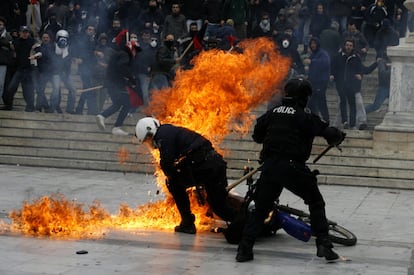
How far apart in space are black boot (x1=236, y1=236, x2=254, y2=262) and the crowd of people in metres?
7.56

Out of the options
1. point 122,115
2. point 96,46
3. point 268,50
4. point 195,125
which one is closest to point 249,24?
point 96,46

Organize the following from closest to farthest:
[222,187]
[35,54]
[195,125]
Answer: [222,187], [195,125], [35,54]

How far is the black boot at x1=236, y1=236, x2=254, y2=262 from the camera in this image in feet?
31.6

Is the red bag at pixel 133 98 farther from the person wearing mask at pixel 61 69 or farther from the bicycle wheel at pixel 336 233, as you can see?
the bicycle wheel at pixel 336 233

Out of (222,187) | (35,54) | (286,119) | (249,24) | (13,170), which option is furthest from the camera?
(249,24)

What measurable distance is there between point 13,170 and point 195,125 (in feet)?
18.6

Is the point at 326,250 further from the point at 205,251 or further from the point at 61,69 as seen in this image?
the point at 61,69

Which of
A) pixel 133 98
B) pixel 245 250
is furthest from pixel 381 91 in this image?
pixel 245 250

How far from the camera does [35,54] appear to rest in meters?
18.5

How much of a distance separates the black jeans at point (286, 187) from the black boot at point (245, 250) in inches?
1.8

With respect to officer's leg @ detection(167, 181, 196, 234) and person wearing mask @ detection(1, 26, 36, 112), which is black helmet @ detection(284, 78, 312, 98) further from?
person wearing mask @ detection(1, 26, 36, 112)

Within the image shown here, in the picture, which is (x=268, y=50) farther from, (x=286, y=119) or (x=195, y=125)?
(x=286, y=119)

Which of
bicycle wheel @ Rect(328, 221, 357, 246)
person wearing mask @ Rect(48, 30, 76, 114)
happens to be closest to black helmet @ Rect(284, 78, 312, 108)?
bicycle wheel @ Rect(328, 221, 357, 246)

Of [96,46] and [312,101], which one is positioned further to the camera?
[96,46]
